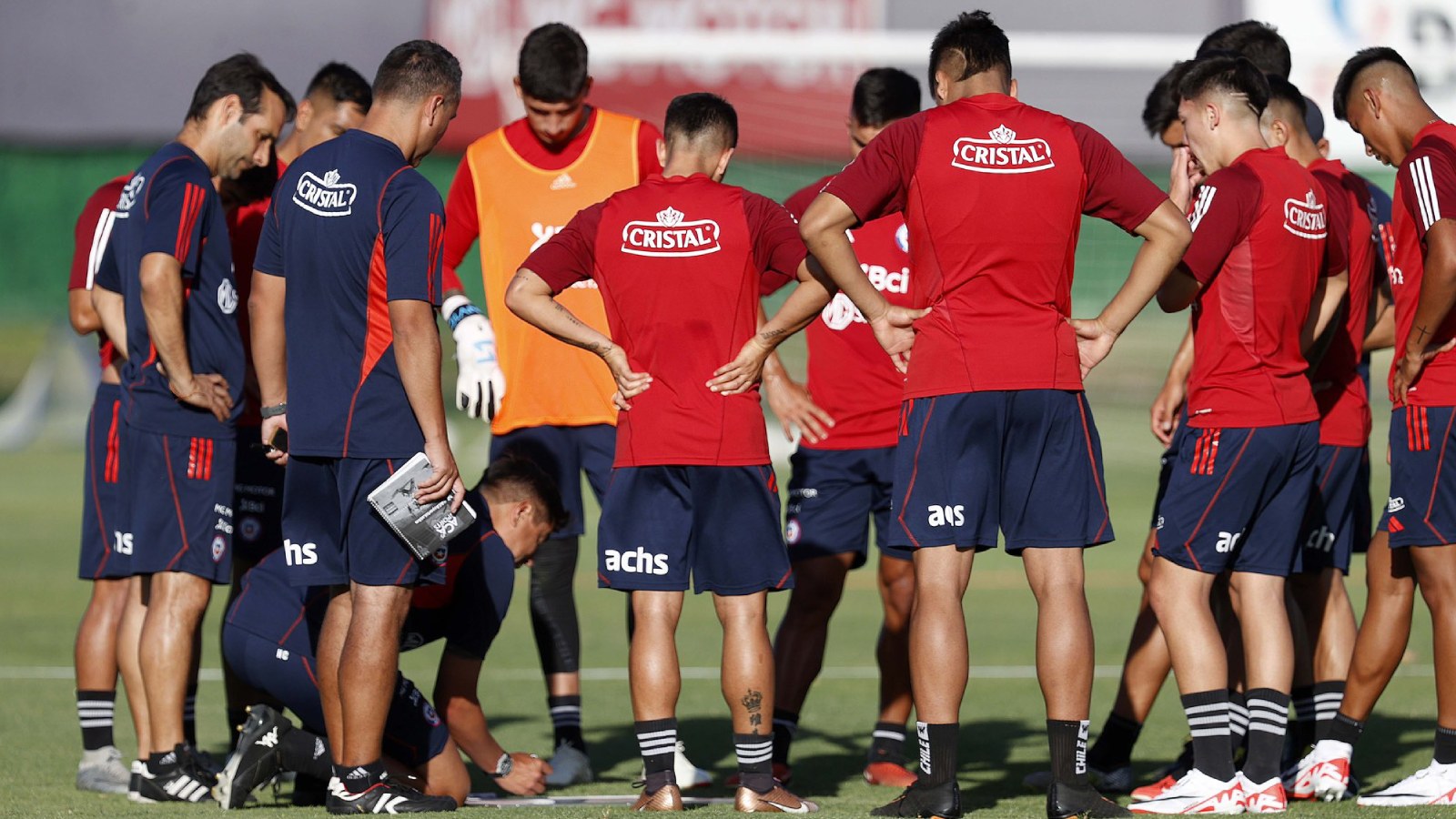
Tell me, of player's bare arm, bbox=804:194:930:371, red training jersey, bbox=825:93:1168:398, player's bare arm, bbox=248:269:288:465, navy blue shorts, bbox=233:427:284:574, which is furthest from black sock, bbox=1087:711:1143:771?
navy blue shorts, bbox=233:427:284:574

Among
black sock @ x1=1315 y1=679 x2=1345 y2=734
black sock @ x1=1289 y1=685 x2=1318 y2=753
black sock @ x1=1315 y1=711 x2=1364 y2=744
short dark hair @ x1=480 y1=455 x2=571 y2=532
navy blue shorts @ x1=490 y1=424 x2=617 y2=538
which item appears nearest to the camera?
black sock @ x1=1315 y1=711 x2=1364 y2=744

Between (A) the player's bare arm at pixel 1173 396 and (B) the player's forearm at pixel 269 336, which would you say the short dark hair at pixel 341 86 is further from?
(A) the player's bare arm at pixel 1173 396

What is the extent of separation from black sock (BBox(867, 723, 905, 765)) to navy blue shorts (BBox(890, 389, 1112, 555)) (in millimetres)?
1770

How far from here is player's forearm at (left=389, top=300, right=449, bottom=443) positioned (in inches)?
228

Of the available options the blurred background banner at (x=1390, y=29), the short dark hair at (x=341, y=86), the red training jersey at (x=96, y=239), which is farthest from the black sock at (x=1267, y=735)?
the blurred background banner at (x=1390, y=29)

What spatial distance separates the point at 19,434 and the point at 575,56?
20266 millimetres

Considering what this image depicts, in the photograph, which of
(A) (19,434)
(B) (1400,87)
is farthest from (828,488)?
(A) (19,434)

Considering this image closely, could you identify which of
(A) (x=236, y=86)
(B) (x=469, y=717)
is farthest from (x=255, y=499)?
(A) (x=236, y=86)

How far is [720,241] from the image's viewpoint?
6.15 m

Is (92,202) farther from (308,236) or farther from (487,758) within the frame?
(487,758)

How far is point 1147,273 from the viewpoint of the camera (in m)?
5.83

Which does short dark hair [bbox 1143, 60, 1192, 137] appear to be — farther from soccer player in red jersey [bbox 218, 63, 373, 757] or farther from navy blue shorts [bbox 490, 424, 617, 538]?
soccer player in red jersey [bbox 218, 63, 373, 757]

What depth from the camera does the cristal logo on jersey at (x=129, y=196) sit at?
6.89 meters

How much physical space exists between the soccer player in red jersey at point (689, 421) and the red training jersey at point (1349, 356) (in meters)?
2.30
